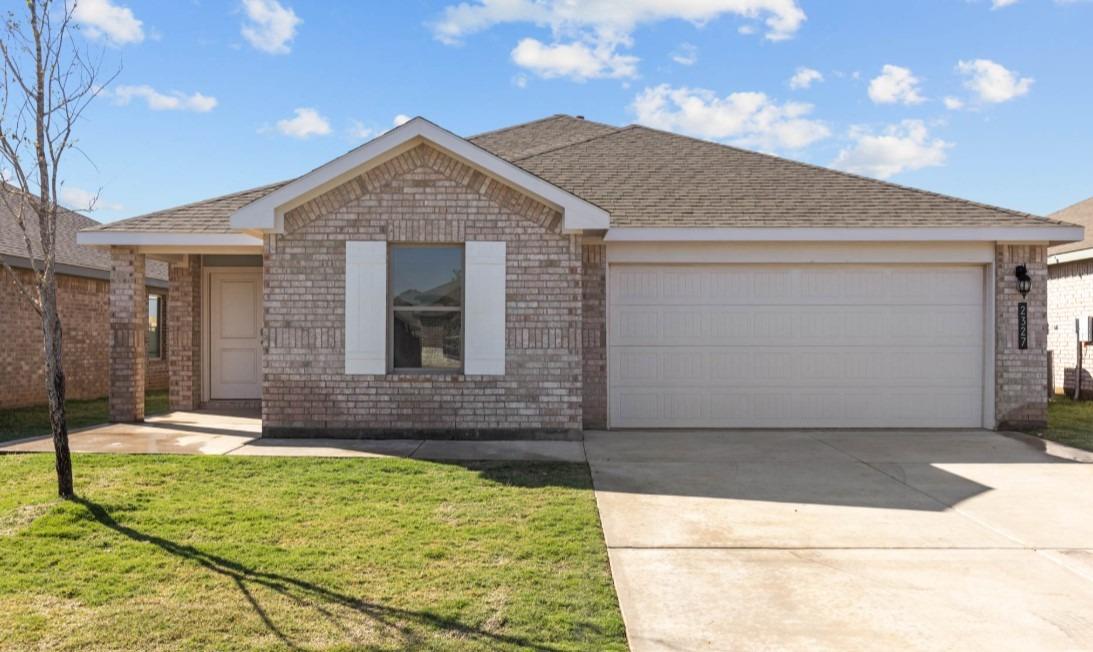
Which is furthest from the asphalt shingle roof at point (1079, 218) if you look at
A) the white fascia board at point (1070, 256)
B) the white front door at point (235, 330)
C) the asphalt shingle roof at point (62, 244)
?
the asphalt shingle roof at point (62, 244)

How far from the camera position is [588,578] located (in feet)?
14.9

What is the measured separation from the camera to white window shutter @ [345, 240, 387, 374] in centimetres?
953

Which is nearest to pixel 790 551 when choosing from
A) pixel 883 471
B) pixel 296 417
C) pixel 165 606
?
pixel 883 471

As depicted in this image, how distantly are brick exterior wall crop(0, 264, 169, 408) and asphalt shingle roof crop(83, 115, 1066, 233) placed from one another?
17.8ft

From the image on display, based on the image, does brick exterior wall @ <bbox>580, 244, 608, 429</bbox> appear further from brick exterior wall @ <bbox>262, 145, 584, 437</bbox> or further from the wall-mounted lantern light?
the wall-mounted lantern light

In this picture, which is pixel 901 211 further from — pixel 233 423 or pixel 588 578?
pixel 233 423

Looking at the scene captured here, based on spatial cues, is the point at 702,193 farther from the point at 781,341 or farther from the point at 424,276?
the point at 424,276

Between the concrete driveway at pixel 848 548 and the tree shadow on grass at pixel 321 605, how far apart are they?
83 cm

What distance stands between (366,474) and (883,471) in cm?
535

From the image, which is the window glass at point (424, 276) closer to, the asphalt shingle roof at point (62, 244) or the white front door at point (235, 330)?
the white front door at point (235, 330)

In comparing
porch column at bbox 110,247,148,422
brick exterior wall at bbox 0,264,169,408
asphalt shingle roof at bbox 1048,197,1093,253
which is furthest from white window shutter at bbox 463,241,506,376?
asphalt shingle roof at bbox 1048,197,1093,253

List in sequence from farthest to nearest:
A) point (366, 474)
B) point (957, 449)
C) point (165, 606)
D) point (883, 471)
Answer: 1. point (957, 449)
2. point (883, 471)
3. point (366, 474)
4. point (165, 606)

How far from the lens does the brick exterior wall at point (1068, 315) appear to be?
1614 cm

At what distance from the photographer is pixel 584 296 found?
1068 centimetres
